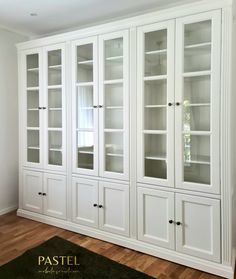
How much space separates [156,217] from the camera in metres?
2.68

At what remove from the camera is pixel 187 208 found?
250cm

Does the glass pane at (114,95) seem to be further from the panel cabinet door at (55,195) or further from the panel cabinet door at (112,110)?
the panel cabinet door at (55,195)

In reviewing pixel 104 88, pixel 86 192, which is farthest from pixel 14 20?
pixel 86 192

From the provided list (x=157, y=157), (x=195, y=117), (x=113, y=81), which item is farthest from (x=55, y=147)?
(x=195, y=117)

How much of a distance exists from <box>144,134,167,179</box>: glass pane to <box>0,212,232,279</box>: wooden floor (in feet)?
2.71

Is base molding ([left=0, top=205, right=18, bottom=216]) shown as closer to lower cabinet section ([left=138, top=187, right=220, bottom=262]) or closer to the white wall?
the white wall

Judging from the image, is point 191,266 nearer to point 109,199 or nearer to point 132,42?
point 109,199

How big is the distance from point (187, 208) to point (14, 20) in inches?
123

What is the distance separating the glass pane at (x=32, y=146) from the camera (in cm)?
362

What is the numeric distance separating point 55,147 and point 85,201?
2.71 feet

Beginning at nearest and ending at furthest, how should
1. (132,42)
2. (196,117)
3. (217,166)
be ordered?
(217,166), (196,117), (132,42)

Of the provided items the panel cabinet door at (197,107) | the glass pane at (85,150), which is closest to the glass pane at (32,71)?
the glass pane at (85,150)

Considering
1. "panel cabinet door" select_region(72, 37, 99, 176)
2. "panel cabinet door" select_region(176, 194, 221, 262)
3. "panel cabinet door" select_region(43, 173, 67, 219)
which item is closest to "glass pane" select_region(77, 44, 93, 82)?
"panel cabinet door" select_region(72, 37, 99, 176)

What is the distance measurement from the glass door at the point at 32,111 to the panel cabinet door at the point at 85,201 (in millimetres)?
676
